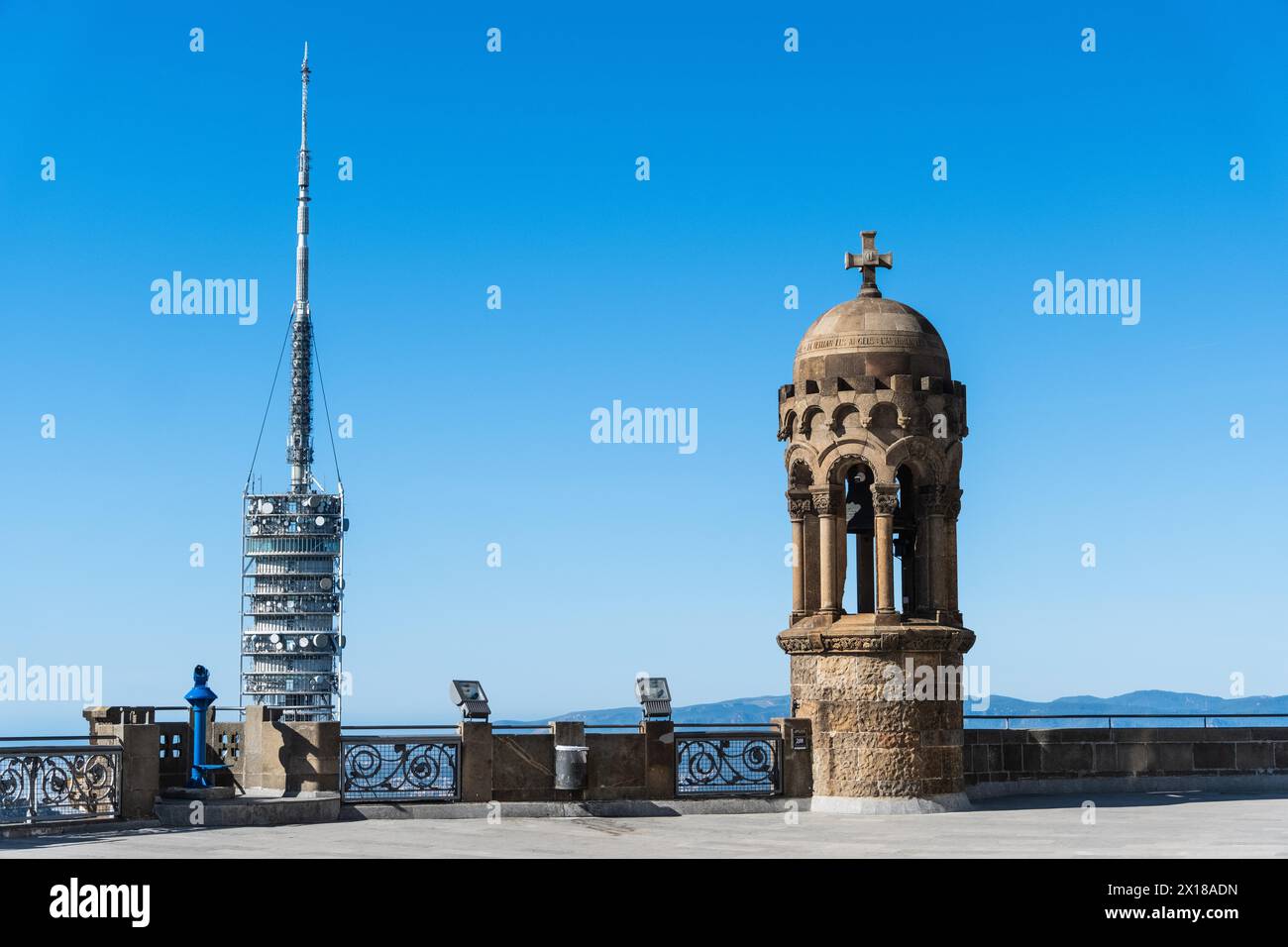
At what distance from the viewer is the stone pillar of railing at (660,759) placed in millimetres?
25875

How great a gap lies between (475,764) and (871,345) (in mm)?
9075

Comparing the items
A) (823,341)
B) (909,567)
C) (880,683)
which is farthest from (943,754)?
(823,341)

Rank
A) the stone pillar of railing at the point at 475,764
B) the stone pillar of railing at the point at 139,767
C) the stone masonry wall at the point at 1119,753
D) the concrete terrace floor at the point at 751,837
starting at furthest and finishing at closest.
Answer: the stone masonry wall at the point at 1119,753, the stone pillar of railing at the point at 475,764, the stone pillar of railing at the point at 139,767, the concrete terrace floor at the point at 751,837

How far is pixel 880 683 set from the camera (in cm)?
2639

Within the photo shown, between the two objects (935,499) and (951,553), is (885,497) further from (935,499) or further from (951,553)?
(951,553)

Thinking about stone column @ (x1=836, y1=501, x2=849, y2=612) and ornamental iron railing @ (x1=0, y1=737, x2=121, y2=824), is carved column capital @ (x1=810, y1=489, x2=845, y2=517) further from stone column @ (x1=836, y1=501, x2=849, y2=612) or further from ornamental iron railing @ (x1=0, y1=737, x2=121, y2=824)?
ornamental iron railing @ (x1=0, y1=737, x2=121, y2=824)

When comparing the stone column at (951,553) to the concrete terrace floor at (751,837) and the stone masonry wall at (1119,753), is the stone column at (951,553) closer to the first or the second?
the stone masonry wall at (1119,753)

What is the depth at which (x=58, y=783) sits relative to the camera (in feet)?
73.8

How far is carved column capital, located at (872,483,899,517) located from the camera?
88.0ft

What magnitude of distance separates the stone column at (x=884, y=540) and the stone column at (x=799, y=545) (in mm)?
1202

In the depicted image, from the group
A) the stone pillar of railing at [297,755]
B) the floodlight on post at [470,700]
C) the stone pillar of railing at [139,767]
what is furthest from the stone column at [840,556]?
the stone pillar of railing at [139,767]

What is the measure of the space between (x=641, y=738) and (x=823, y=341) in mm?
7062

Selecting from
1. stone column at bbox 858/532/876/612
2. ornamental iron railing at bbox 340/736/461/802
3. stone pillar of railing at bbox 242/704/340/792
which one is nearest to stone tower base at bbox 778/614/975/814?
stone column at bbox 858/532/876/612
